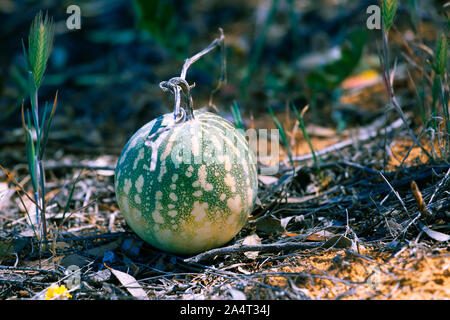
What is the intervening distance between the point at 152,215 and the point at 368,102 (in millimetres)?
2824

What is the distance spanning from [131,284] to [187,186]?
0.51m

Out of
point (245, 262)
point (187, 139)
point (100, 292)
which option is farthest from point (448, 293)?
point (100, 292)

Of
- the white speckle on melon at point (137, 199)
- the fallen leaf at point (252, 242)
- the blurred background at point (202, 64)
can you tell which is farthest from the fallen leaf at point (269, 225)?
the blurred background at point (202, 64)

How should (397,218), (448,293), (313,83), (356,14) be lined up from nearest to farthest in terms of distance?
(448,293) → (397,218) → (313,83) → (356,14)

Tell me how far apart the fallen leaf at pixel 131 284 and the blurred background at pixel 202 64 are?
5.83 feet

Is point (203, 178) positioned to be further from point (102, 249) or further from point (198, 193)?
point (102, 249)

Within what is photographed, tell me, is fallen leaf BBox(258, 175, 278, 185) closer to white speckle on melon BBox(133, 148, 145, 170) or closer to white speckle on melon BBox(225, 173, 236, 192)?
white speckle on melon BBox(225, 173, 236, 192)

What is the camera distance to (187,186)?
2090mm

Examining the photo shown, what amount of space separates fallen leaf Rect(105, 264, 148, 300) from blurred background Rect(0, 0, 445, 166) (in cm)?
178

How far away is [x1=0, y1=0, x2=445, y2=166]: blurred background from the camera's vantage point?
4.01 m

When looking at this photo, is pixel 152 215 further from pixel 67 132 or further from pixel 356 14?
pixel 356 14

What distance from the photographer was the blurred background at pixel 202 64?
13.2 feet

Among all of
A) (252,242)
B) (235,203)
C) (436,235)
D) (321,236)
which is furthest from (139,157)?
(436,235)
